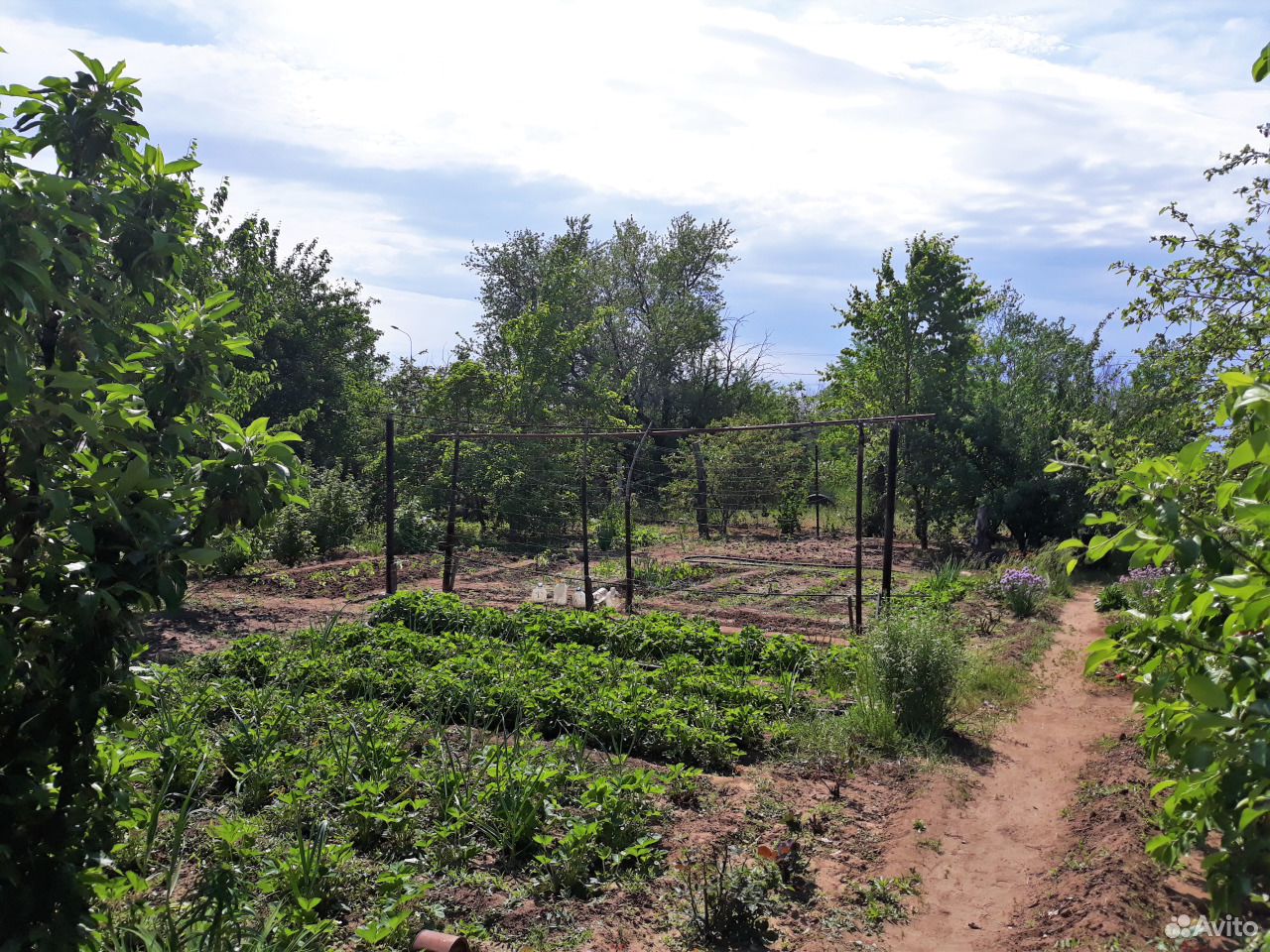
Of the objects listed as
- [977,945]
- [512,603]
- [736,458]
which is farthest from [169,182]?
[736,458]

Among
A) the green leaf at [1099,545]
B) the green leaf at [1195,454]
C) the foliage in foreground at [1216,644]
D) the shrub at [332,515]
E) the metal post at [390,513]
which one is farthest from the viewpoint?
the shrub at [332,515]

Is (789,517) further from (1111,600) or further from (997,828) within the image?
(997,828)

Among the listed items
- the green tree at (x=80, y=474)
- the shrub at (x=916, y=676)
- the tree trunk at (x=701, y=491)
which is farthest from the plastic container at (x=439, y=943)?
the tree trunk at (x=701, y=491)

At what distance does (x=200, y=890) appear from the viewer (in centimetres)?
310

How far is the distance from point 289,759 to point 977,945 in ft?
11.4

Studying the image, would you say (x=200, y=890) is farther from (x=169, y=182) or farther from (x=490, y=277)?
(x=490, y=277)

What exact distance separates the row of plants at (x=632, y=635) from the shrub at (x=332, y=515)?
7.25m

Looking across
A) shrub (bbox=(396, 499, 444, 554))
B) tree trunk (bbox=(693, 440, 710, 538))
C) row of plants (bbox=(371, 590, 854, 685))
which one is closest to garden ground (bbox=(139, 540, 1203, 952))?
row of plants (bbox=(371, 590, 854, 685))

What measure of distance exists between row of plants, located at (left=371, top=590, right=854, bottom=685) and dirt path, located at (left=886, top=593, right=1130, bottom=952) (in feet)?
5.01

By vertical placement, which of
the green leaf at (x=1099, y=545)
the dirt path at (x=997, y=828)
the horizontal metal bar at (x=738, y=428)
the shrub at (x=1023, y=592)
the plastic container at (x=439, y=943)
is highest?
the horizontal metal bar at (x=738, y=428)

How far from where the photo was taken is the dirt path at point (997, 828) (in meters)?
3.79

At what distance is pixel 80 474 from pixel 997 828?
4715mm

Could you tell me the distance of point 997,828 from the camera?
4.81 m

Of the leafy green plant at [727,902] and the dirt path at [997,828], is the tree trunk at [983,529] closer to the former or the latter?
the dirt path at [997,828]
